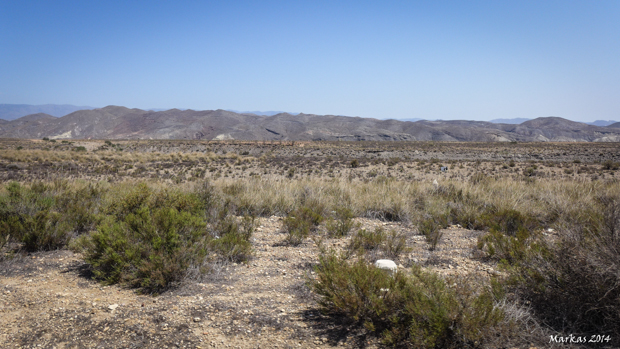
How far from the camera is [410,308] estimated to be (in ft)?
9.09

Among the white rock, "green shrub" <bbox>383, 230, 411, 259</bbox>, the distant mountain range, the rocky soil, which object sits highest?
the distant mountain range

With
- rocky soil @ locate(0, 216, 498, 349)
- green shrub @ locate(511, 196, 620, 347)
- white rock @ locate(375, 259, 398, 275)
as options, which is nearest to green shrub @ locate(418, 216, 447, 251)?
rocky soil @ locate(0, 216, 498, 349)

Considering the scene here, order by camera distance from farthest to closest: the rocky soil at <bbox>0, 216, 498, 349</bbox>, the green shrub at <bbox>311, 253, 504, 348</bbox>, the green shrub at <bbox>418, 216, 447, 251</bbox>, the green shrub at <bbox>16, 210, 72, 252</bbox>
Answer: the green shrub at <bbox>418, 216, 447, 251</bbox>
the green shrub at <bbox>16, 210, 72, 252</bbox>
the rocky soil at <bbox>0, 216, 498, 349</bbox>
the green shrub at <bbox>311, 253, 504, 348</bbox>

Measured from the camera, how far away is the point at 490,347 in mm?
2598

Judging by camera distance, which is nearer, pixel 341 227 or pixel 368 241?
pixel 368 241

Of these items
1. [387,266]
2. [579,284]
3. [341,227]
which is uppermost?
[579,284]

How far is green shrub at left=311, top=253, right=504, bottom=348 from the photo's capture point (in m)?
2.59

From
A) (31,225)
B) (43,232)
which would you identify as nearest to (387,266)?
(43,232)

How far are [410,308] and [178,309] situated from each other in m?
2.28

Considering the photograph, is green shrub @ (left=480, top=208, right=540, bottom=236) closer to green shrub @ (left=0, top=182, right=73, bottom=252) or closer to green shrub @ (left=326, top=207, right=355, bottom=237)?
green shrub @ (left=326, top=207, right=355, bottom=237)

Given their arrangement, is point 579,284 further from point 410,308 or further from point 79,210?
point 79,210

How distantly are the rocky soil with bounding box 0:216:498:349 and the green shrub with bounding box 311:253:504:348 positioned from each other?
0.23 metres

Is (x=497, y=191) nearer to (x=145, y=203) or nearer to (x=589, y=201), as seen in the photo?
(x=589, y=201)

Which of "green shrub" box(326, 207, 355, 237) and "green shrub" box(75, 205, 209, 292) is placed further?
"green shrub" box(326, 207, 355, 237)
